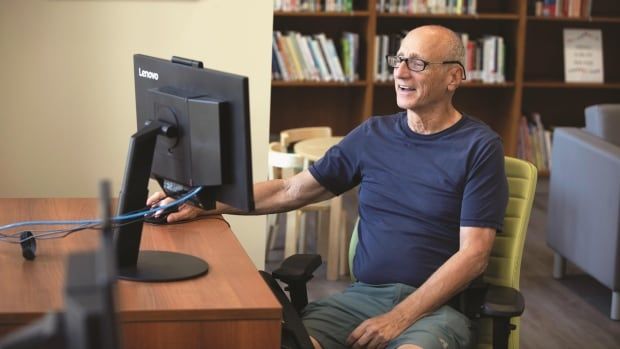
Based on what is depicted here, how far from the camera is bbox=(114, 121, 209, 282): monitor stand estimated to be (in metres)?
1.99

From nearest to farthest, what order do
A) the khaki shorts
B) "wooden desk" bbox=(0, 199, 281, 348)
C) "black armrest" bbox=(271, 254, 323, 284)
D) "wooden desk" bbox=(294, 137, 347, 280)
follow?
"wooden desk" bbox=(0, 199, 281, 348) → the khaki shorts → "black armrest" bbox=(271, 254, 323, 284) → "wooden desk" bbox=(294, 137, 347, 280)

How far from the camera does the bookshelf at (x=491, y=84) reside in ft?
20.4

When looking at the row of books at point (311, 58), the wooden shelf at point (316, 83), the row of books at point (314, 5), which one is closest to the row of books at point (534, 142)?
the wooden shelf at point (316, 83)

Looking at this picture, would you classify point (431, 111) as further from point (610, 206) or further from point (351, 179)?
point (610, 206)

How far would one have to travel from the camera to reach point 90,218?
8.00ft

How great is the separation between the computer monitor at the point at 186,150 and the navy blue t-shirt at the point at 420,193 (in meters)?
0.59

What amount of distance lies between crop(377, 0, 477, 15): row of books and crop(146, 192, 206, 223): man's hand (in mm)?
3804

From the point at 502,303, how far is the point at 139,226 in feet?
2.84

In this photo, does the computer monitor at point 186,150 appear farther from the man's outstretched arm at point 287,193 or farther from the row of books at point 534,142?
the row of books at point 534,142

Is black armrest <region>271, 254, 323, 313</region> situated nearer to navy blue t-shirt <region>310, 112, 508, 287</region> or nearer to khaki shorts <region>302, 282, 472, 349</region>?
khaki shorts <region>302, 282, 472, 349</region>

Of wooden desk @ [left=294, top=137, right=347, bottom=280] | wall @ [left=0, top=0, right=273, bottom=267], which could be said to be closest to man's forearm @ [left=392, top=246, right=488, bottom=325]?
wall @ [left=0, top=0, right=273, bottom=267]

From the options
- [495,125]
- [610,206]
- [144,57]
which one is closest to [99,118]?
[144,57]

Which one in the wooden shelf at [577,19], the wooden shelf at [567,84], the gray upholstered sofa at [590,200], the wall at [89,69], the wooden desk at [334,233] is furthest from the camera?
the wooden shelf at [567,84]

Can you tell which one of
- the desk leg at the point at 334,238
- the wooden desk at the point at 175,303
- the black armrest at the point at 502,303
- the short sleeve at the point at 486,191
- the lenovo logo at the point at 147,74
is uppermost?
the lenovo logo at the point at 147,74
